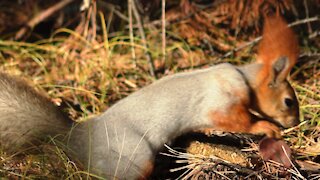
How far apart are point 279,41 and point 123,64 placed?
1428 millimetres

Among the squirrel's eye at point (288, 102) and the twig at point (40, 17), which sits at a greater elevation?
the twig at point (40, 17)

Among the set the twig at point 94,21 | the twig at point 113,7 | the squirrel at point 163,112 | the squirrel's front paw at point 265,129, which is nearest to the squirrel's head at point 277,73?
the squirrel at point 163,112

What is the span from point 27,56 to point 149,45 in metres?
0.78

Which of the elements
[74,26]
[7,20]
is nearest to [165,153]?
[74,26]

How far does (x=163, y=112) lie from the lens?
2318mm

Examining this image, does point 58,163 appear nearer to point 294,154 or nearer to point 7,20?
point 294,154

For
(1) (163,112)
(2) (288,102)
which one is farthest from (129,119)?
(2) (288,102)

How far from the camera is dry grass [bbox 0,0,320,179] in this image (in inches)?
115

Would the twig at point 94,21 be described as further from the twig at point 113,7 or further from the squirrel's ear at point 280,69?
the squirrel's ear at point 280,69

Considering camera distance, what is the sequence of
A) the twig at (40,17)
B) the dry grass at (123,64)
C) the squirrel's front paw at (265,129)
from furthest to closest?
the twig at (40,17)
the dry grass at (123,64)
the squirrel's front paw at (265,129)

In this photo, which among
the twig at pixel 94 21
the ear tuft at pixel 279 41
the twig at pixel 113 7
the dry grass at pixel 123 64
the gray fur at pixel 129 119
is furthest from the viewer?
the twig at pixel 113 7

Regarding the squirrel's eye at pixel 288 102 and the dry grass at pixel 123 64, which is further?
the dry grass at pixel 123 64

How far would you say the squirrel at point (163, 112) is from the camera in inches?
87.6

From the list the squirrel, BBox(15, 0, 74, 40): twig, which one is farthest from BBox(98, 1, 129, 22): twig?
the squirrel
